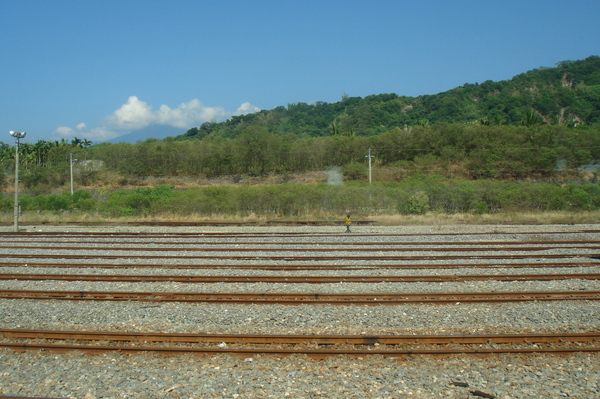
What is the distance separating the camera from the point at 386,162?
57.9 m

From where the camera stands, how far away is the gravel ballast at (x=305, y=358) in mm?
5395

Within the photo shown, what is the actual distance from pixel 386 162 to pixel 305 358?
53411 millimetres

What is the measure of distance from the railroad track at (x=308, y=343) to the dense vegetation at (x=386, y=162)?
23233 mm

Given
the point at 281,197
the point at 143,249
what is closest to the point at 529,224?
the point at 281,197

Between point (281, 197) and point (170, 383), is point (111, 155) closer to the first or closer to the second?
point (281, 197)

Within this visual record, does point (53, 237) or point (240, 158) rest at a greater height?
point (240, 158)

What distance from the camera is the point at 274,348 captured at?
6.54 metres

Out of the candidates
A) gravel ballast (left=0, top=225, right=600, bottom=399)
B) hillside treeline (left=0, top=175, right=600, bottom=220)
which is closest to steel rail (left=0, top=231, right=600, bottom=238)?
gravel ballast (left=0, top=225, right=600, bottom=399)

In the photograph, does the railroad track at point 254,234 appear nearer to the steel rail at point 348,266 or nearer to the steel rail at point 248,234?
the steel rail at point 248,234

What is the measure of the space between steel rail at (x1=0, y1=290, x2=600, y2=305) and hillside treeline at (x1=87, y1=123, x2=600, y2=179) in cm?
4254

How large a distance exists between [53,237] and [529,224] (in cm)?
2405

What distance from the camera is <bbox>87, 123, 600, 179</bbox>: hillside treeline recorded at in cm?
4962

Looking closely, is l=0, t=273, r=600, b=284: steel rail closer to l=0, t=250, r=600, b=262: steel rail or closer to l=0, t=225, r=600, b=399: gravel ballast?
l=0, t=225, r=600, b=399: gravel ballast

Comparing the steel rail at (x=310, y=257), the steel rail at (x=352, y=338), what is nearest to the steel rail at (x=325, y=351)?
the steel rail at (x=352, y=338)
